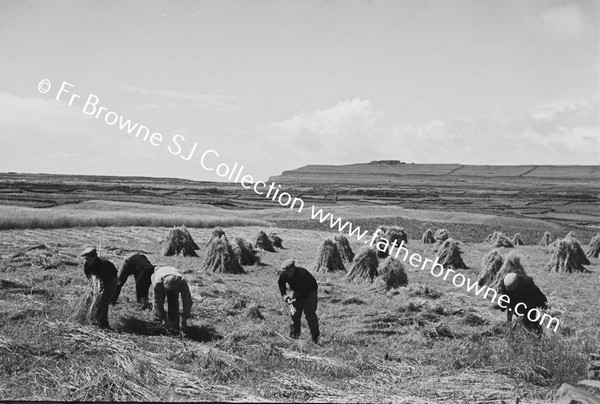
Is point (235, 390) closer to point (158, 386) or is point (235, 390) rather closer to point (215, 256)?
point (158, 386)

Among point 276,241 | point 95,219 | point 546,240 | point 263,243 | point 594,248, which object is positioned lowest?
point 95,219

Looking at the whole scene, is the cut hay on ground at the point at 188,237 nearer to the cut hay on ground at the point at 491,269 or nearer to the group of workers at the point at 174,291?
the group of workers at the point at 174,291

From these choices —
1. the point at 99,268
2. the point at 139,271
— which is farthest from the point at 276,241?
the point at 99,268

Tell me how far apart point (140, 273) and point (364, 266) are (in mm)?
5703

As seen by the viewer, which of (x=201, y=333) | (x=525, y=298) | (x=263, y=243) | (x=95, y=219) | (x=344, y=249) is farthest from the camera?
(x=263, y=243)

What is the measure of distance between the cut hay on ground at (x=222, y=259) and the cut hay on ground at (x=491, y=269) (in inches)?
220

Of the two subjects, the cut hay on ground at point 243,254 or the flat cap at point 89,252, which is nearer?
the flat cap at point 89,252

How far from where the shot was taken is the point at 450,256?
1514 centimetres

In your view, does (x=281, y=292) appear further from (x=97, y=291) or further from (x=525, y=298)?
(x=525, y=298)

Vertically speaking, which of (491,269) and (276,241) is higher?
(491,269)

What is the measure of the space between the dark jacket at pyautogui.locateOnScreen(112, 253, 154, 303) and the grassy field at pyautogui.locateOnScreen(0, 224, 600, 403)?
Result: 355 mm

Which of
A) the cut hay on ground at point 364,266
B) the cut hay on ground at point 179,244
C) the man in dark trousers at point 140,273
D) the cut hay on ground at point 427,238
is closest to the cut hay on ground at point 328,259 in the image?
the cut hay on ground at point 364,266

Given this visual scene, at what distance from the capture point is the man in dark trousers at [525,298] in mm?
7680

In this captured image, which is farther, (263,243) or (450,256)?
A: (263,243)
